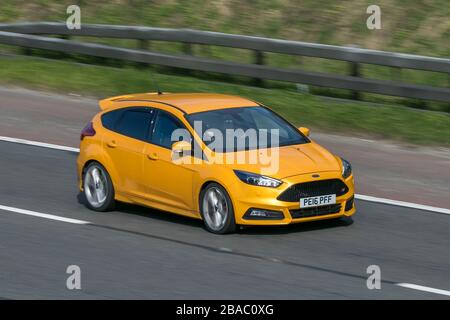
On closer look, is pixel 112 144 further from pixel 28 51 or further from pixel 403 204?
pixel 28 51

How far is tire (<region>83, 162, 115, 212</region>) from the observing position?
1366 centimetres

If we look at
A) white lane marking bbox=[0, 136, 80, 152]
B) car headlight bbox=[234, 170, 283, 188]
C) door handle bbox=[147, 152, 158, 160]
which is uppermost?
door handle bbox=[147, 152, 158, 160]

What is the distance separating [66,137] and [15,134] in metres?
0.92

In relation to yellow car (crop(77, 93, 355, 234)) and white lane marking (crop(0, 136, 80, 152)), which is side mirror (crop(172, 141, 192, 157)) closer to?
yellow car (crop(77, 93, 355, 234))

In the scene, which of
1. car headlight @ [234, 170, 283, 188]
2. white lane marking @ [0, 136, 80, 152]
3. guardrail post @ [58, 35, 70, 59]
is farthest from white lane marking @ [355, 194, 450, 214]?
guardrail post @ [58, 35, 70, 59]

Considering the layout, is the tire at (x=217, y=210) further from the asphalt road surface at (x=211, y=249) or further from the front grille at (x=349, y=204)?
the front grille at (x=349, y=204)

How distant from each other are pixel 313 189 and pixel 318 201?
0.15 metres

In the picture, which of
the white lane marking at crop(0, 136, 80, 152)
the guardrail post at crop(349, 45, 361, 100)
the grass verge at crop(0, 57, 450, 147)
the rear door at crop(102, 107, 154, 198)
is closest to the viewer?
the rear door at crop(102, 107, 154, 198)

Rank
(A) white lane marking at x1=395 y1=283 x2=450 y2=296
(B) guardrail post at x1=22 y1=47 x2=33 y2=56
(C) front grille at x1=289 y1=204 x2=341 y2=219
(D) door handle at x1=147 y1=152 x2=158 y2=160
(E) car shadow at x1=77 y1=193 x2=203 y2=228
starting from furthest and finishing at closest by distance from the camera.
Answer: (B) guardrail post at x1=22 y1=47 x2=33 y2=56
(E) car shadow at x1=77 y1=193 x2=203 y2=228
(D) door handle at x1=147 y1=152 x2=158 y2=160
(C) front grille at x1=289 y1=204 x2=341 y2=219
(A) white lane marking at x1=395 y1=283 x2=450 y2=296

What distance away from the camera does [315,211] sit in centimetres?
1220

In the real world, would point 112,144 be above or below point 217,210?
above

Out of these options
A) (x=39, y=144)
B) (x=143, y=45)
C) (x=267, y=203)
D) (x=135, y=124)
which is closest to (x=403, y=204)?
(x=267, y=203)

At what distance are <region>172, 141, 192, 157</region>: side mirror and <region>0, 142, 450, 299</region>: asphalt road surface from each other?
35.7 inches
